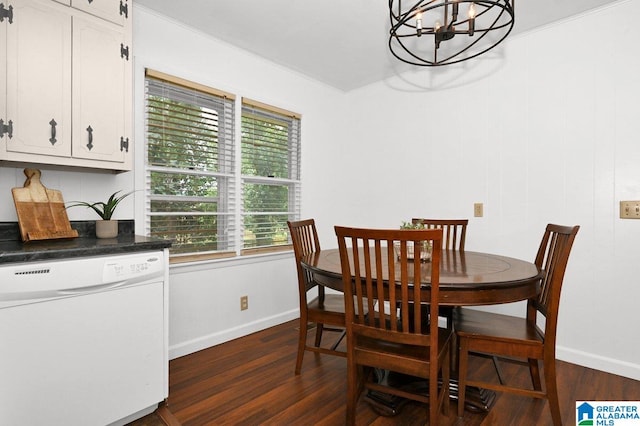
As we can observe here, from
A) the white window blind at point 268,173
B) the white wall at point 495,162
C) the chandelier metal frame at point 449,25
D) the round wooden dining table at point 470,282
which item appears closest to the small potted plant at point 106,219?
the white wall at point 495,162

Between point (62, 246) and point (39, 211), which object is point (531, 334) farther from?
point (39, 211)

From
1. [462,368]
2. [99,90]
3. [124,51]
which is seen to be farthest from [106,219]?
[462,368]

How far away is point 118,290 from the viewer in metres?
1.64

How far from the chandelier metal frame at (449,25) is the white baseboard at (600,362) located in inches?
88.3

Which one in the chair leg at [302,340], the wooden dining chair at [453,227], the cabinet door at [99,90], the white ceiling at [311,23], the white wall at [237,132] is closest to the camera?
the cabinet door at [99,90]

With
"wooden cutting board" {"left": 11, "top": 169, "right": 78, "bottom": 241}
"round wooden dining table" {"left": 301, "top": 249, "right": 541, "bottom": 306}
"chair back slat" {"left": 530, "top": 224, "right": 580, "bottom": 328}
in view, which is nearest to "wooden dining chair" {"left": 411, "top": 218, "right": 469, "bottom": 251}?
"round wooden dining table" {"left": 301, "top": 249, "right": 541, "bottom": 306}

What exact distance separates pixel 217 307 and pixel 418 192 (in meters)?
2.16

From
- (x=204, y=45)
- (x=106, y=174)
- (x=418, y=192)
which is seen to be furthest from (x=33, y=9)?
(x=418, y=192)

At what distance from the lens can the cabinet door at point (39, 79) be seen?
1.63 m

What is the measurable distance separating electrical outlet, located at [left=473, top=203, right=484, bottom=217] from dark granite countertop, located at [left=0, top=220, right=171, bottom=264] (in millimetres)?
2468

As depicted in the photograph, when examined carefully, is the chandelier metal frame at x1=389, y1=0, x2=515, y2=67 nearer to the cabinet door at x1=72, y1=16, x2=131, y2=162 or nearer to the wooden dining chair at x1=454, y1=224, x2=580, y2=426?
the wooden dining chair at x1=454, y1=224, x2=580, y2=426

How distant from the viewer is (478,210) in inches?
114

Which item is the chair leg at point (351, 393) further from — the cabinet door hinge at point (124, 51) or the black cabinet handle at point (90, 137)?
the cabinet door hinge at point (124, 51)

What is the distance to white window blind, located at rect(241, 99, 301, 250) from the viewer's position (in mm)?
3014
